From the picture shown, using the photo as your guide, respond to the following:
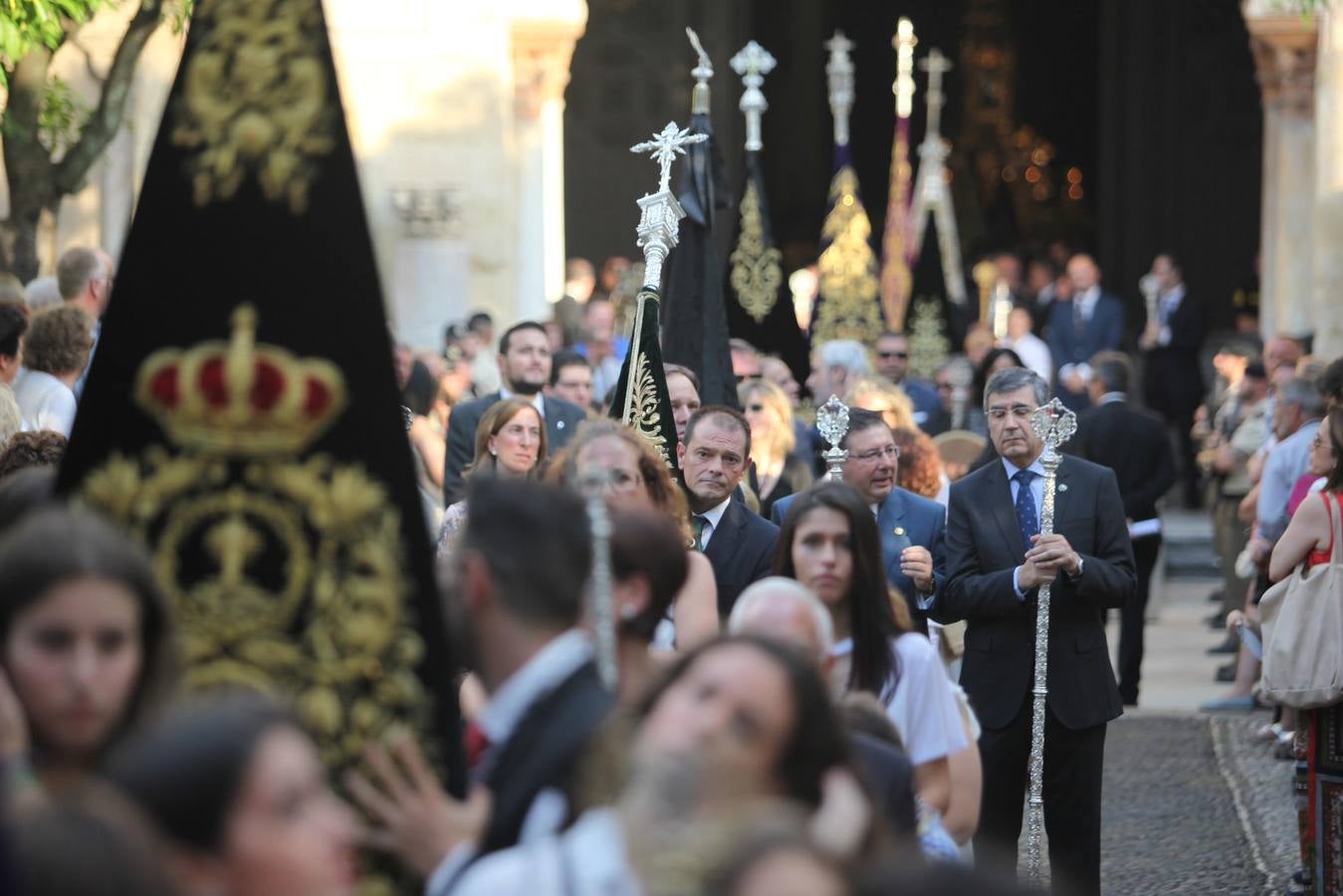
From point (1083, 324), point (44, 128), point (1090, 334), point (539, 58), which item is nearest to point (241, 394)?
point (44, 128)

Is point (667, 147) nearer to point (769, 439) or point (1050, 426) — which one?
point (1050, 426)

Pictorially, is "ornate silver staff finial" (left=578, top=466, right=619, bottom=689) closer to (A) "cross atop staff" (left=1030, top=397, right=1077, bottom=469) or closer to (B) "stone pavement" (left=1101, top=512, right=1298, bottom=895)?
(A) "cross atop staff" (left=1030, top=397, right=1077, bottom=469)

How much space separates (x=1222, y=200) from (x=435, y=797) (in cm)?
2589

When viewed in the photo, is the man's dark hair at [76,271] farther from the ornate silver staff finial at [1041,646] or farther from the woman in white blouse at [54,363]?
the ornate silver staff finial at [1041,646]

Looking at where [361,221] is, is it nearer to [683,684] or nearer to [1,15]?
[683,684]

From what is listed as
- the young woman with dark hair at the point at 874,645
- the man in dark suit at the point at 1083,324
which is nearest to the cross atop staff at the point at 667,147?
the young woman with dark hair at the point at 874,645

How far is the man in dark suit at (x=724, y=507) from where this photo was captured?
24.5 feet

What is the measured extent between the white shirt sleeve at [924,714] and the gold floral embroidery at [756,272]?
29.3ft

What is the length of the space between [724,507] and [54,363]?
8.20 ft

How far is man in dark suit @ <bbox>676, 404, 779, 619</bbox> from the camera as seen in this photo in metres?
7.47

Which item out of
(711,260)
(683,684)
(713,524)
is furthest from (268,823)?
(711,260)

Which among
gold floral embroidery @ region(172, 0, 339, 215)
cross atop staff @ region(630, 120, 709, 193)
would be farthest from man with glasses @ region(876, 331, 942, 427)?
gold floral embroidery @ region(172, 0, 339, 215)

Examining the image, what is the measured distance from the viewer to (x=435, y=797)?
384 centimetres

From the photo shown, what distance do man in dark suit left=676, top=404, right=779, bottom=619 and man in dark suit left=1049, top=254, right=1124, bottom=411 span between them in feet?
43.5
